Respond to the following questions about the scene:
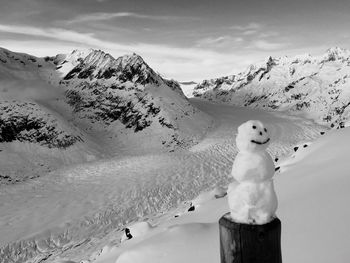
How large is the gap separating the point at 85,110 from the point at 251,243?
49.9m

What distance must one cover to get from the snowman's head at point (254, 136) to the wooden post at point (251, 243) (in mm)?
522

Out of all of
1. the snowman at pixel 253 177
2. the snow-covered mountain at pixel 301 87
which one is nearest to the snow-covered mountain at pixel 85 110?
the snowman at pixel 253 177

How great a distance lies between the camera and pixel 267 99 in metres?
134

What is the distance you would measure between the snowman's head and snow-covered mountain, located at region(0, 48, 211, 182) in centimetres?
3161

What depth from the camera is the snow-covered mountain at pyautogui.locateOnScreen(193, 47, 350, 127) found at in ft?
305

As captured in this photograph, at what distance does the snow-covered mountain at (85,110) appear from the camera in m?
37.1

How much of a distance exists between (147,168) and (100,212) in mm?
9121

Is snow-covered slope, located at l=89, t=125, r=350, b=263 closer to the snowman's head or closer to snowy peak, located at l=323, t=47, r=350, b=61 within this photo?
the snowman's head

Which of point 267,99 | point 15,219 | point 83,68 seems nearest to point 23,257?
point 15,219

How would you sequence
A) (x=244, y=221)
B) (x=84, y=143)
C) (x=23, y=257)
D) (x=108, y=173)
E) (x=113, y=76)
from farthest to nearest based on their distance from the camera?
(x=113, y=76) < (x=84, y=143) < (x=108, y=173) < (x=23, y=257) < (x=244, y=221)

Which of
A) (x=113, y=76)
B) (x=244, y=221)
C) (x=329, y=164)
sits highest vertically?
(x=113, y=76)

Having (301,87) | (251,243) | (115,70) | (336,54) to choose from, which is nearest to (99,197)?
(251,243)

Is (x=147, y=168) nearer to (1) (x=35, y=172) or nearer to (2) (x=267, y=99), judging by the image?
(1) (x=35, y=172)

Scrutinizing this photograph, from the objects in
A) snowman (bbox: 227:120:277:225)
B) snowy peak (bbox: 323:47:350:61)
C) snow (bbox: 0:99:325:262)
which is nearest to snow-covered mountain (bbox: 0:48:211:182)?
snow (bbox: 0:99:325:262)
